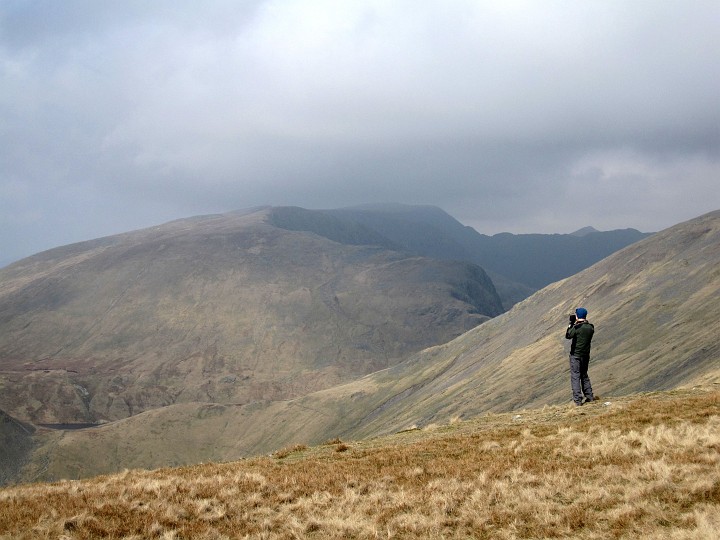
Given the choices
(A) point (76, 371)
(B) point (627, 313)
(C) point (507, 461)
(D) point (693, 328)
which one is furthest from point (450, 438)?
(A) point (76, 371)

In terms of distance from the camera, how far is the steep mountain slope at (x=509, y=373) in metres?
56.4

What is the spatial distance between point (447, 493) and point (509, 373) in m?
66.6

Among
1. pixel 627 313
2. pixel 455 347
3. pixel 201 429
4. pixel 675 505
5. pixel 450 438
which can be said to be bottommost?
pixel 201 429

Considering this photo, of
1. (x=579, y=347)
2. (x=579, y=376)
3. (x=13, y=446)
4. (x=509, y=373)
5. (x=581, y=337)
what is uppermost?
(x=581, y=337)

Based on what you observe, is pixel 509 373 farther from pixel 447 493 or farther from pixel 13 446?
pixel 13 446

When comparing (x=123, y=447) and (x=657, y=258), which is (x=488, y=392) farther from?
(x=123, y=447)

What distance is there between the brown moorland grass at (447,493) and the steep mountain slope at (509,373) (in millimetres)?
24072

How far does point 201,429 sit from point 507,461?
123685 mm

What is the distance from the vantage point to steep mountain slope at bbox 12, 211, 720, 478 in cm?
5638

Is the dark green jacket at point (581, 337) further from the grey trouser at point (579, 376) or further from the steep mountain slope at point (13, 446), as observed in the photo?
the steep mountain slope at point (13, 446)

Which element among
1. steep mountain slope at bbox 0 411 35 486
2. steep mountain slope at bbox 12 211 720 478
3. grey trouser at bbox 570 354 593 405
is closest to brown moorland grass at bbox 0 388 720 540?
grey trouser at bbox 570 354 593 405

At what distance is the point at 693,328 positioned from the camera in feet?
184

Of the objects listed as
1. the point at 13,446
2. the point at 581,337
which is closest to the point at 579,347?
the point at 581,337

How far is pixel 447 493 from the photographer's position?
11.2 metres
